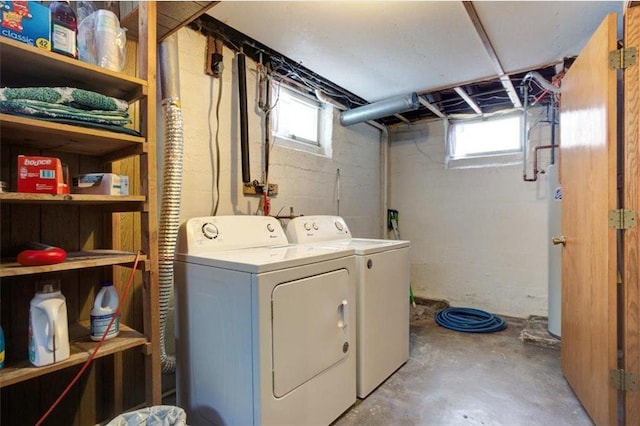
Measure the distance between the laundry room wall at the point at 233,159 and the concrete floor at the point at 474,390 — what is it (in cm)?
145

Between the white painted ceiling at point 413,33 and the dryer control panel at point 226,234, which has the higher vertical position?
the white painted ceiling at point 413,33

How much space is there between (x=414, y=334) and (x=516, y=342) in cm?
84

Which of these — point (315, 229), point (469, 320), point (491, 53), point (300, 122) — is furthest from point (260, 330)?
point (469, 320)

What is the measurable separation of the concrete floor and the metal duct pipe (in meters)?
2.07

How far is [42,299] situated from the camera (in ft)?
3.70

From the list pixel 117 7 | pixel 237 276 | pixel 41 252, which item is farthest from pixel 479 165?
pixel 41 252

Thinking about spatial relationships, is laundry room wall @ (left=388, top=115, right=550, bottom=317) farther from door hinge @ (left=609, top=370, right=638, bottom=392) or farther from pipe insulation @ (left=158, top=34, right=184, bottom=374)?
pipe insulation @ (left=158, top=34, right=184, bottom=374)

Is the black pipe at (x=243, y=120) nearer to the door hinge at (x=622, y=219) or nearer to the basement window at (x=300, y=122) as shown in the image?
the basement window at (x=300, y=122)

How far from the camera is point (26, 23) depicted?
104 centimetres

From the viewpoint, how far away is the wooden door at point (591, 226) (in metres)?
1.50

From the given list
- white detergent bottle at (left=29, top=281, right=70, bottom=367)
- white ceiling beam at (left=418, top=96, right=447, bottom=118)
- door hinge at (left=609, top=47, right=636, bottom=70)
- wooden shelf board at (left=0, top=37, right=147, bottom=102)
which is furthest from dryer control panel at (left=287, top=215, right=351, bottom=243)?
door hinge at (left=609, top=47, right=636, bottom=70)

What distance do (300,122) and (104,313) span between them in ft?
7.20

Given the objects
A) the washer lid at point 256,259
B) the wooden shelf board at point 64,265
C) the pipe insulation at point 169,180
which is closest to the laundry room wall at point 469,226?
the washer lid at point 256,259

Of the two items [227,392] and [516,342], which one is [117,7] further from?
[516,342]
